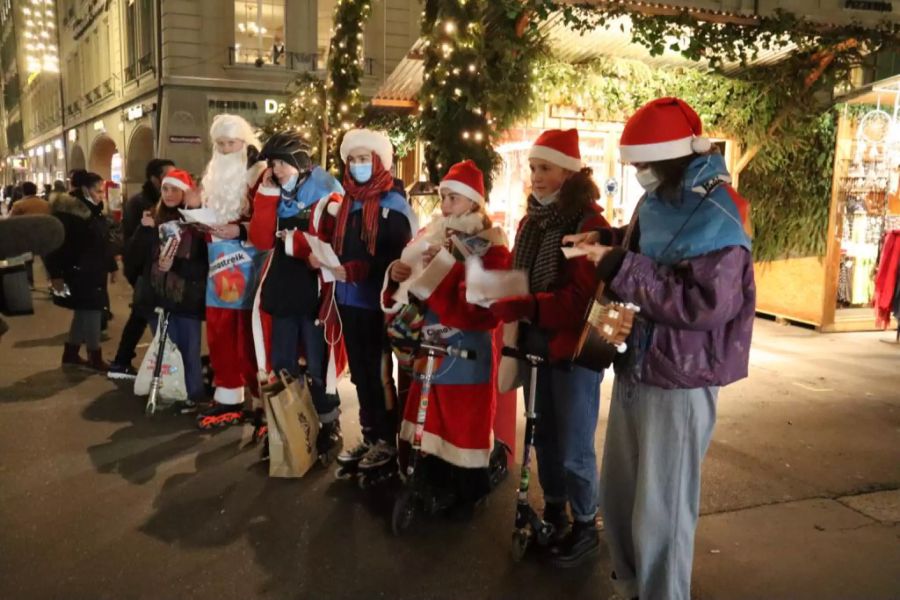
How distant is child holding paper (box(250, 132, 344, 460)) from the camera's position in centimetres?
450

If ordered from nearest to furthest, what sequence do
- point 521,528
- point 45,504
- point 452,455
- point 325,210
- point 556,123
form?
point 521,528
point 452,455
point 45,504
point 325,210
point 556,123

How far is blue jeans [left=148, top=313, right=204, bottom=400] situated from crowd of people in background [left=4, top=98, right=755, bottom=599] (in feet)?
0.05

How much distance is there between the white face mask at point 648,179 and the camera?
2.59 meters

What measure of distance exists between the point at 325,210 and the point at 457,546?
7.05ft

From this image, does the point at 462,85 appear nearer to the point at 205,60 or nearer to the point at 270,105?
the point at 270,105

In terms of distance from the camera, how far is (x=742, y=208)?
2.53 metres

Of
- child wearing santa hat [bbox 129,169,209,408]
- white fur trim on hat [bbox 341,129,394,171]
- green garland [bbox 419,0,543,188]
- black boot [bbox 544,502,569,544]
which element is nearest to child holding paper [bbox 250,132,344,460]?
white fur trim on hat [bbox 341,129,394,171]

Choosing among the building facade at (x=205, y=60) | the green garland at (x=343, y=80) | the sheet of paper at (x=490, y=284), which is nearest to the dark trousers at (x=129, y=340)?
the green garland at (x=343, y=80)

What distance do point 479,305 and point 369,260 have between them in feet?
3.32

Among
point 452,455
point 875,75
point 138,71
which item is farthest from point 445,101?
point 138,71

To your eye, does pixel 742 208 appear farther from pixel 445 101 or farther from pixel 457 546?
pixel 445 101

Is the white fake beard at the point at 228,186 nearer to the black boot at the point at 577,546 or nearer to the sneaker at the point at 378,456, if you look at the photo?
the sneaker at the point at 378,456

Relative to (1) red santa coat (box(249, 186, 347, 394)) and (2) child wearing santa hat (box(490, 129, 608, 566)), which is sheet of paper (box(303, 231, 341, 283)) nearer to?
(1) red santa coat (box(249, 186, 347, 394))

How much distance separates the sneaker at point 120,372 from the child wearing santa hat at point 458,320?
4.10 m
